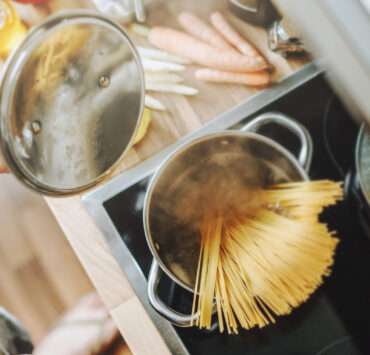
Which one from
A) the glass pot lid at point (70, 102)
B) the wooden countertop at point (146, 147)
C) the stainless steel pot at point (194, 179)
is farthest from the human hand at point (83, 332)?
the glass pot lid at point (70, 102)

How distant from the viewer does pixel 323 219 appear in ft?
2.24

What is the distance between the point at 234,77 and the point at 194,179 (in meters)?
0.24

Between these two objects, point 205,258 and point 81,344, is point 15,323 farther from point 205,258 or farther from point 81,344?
point 205,258

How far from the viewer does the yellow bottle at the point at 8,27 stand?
0.71 metres

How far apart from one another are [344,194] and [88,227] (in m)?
0.46

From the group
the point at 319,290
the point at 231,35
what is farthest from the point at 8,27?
the point at 319,290

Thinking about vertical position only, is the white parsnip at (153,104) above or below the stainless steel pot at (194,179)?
above

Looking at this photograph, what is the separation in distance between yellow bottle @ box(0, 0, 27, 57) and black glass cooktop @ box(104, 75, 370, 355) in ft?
1.19

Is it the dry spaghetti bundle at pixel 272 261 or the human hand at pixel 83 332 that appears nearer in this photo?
the dry spaghetti bundle at pixel 272 261

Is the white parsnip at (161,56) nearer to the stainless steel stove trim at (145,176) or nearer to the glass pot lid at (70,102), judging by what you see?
the stainless steel stove trim at (145,176)

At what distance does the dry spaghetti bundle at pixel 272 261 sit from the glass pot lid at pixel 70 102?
0.21 m

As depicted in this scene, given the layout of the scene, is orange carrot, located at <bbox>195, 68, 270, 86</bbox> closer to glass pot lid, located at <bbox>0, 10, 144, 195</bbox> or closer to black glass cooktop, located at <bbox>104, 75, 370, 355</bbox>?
black glass cooktop, located at <bbox>104, 75, 370, 355</bbox>

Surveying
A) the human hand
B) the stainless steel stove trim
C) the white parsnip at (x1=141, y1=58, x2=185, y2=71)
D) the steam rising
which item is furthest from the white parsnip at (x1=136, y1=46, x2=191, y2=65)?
the human hand

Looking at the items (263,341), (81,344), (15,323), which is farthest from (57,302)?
(263,341)
